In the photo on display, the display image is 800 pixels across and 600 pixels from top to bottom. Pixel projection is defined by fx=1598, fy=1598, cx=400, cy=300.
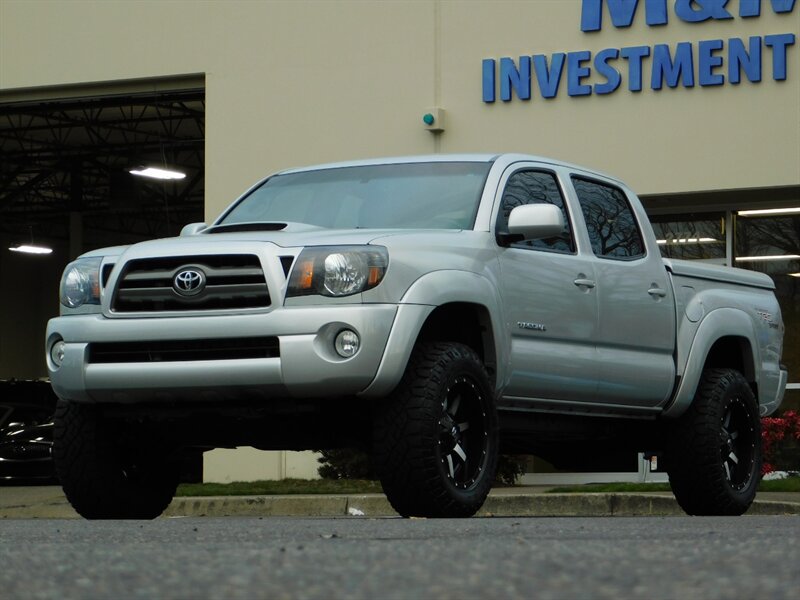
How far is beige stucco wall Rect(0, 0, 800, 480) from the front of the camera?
17.4 m

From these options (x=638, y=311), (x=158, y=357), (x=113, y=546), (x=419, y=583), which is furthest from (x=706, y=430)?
(x=419, y=583)

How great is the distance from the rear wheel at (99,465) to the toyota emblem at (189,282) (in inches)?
36.2

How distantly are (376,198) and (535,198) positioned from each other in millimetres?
920

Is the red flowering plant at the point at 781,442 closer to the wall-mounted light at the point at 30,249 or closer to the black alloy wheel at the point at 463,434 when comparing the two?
the black alloy wheel at the point at 463,434

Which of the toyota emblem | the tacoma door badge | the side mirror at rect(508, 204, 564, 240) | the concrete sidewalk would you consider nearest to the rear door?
the tacoma door badge

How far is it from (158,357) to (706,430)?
3.53 meters

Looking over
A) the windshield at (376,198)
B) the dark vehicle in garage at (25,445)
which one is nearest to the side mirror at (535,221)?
the windshield at (376,198)

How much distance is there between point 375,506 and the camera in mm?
13477

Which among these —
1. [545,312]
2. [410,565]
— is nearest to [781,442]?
[545,312]

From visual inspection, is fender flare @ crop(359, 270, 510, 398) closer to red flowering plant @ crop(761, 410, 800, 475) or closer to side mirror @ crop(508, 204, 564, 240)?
side mirror @ crop(508, 204, 564, 240)

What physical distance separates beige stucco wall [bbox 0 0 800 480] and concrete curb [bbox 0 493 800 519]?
4495mm

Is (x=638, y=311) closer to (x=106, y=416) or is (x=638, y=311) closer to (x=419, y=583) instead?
(x=106, y=416)

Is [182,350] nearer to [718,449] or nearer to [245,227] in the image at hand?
[245,227]

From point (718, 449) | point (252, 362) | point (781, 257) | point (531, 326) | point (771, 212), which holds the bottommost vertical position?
point (718, 449)
